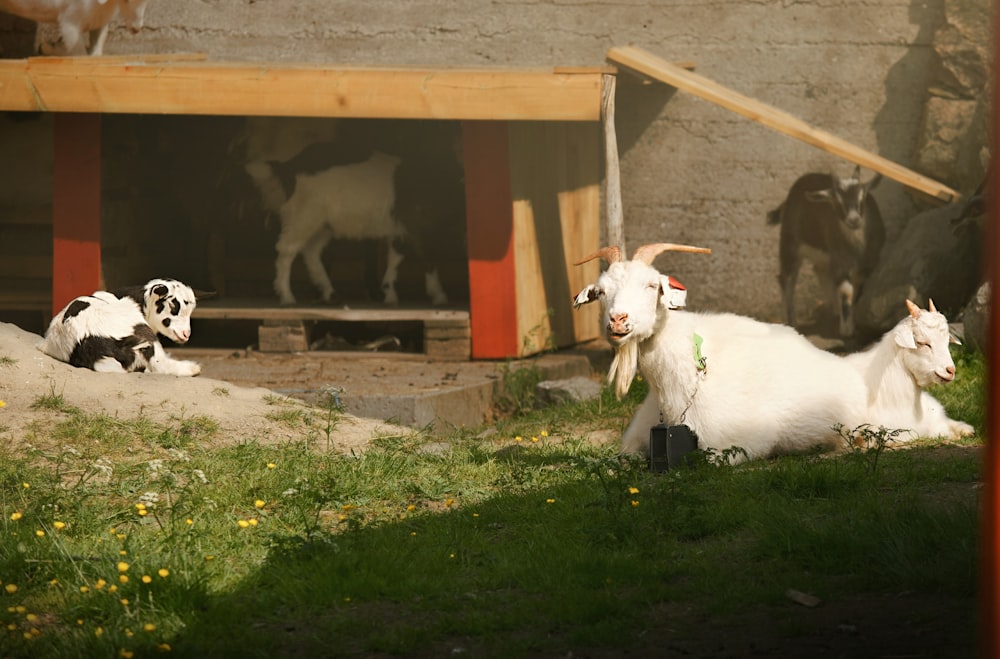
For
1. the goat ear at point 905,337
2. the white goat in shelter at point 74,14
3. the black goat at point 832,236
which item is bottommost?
the goat ear at point 905,337

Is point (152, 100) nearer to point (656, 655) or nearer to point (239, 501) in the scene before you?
point (239, 501)

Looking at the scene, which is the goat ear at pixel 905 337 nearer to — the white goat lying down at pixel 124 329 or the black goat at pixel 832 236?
the black goat at pixel 832 236

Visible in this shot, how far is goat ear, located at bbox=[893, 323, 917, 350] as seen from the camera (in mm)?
7031

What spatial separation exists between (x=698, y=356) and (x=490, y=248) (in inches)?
134

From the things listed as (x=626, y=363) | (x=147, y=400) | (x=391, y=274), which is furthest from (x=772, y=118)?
(x=147, y=400)

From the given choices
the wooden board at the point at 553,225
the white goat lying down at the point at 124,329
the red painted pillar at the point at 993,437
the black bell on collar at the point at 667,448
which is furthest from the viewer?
the wooden board at the point at 553,225

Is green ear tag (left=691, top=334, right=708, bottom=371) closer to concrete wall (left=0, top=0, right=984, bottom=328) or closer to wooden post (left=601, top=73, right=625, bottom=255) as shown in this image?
wooden post (left=601, top=73, right=625, bottom=255)

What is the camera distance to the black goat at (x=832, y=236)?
35.9 ft

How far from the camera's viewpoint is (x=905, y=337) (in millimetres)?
7082

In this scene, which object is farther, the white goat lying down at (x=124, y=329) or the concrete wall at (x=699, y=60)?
the concrete wall at (x=699, y=60)

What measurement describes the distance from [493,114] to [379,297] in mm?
3170

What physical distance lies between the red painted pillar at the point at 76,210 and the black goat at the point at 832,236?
5.77m

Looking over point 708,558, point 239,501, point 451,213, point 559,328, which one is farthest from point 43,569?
point 451,213

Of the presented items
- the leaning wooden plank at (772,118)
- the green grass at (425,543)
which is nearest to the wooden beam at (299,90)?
the leaning wooden plank at (772,118)
